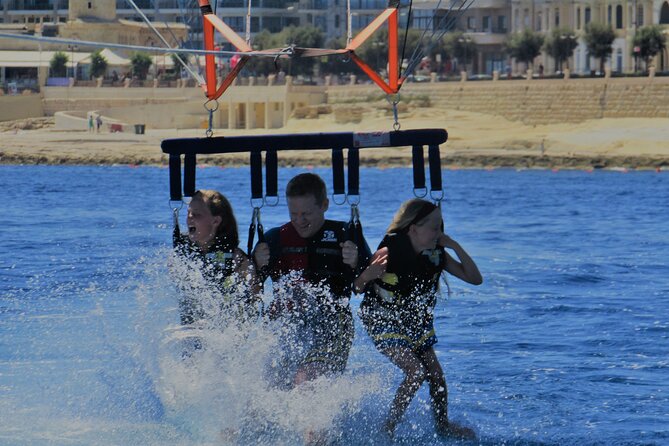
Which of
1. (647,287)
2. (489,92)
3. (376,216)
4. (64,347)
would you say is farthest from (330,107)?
(64,347)

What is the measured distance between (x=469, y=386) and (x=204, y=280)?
2.57 metres

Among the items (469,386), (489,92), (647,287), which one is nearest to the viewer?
(469,386)

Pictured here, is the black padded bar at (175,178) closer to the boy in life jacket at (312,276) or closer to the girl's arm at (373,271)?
the boy in life jacket at (312,276)

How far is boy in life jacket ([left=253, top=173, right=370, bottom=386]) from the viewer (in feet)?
23.0

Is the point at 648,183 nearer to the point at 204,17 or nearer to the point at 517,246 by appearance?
the point at 517,246

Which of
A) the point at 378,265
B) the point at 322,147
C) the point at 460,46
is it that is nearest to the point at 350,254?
the point at 378,265

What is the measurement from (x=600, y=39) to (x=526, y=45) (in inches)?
218

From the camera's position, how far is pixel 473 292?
14719 millimetres

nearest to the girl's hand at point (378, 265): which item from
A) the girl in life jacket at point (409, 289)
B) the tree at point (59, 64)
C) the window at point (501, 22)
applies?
the girl in life jacket at point (409, 289)

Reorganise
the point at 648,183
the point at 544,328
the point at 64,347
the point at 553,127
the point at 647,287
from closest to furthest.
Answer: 1. the point at 64,347
2. the point at 544,328
3. the point at 647,287
4. the point at 648,183
5. the point at 553,127

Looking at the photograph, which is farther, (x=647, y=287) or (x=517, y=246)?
(x=517, y=246)

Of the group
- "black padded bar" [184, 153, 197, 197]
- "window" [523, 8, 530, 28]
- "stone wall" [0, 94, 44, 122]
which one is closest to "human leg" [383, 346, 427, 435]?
"black padded bar" [184, 153, 197, 197]

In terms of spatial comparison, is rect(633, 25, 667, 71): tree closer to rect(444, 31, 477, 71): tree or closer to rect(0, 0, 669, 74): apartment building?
rect(0, 0, 669, 74): apartment building

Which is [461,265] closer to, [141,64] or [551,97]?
[551,97]
